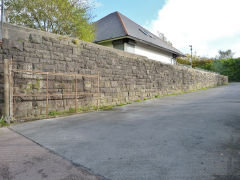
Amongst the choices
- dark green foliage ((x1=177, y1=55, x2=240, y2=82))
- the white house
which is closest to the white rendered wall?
the white house

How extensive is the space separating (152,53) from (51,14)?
1007 centimetres

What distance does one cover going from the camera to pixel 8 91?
4199mm

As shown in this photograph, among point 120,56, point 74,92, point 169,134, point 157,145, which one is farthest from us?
point 120,56

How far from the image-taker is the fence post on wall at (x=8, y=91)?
13.6ft

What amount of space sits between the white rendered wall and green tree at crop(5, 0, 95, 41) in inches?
227

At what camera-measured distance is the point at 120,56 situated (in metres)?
8.04

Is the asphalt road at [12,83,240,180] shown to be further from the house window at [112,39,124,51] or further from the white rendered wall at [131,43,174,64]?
the white rendered wall at [131,43,174,64]

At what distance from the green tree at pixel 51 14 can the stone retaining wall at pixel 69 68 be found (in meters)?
2.99

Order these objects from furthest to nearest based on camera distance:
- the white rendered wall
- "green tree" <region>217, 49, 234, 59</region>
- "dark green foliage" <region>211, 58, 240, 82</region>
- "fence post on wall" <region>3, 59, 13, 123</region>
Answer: "green tree" <region>217, 49, 234, 59</region>
"dark green foliage" <region>211, 58, 240, 82</region>
the white rendered wall
"fence post on wall" <region>3, 59, 13, 123</region>

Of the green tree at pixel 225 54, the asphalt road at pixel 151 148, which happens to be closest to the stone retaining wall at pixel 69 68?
the asphalt road at pixel 151 148

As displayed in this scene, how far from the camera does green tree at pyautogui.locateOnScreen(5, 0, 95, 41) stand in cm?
777

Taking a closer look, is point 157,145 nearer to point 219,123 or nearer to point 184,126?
point 184,126

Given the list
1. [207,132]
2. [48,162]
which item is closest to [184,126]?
[207,132]

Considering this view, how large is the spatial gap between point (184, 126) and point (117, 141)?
178 cm
